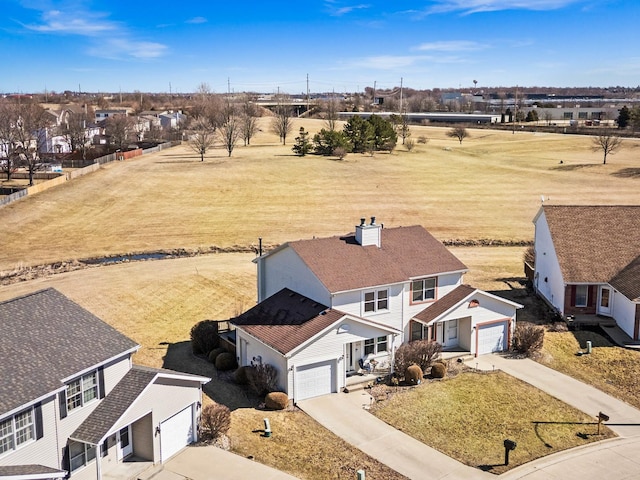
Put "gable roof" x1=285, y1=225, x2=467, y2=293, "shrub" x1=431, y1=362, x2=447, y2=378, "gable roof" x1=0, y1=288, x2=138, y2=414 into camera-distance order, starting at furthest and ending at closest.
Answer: "gable roof" x1=285, y1=225, x2=467, y2=293 < "shrub" x1=431, y1=362, x2=447, y2=378 < "gable roof" x1=0, y1=288, x2=138, y2=414

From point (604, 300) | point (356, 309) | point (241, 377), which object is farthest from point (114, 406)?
point (604, 300)

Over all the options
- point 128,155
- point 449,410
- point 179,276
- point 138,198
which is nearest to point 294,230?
point 179,276

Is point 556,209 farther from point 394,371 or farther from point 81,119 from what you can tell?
point 81,119

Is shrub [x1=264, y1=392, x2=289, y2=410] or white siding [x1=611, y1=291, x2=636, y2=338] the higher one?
white siding [x1=611, y1=291, x2=636, y2=338]

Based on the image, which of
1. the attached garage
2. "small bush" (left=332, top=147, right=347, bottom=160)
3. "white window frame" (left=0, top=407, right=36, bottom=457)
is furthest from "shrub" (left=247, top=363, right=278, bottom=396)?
"small bush" (left=332, top=147, right=347, bottom=160)

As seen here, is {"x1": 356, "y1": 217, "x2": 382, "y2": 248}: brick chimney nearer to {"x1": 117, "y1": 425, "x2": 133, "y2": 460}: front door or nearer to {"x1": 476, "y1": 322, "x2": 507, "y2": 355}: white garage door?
{"x1": 476, "y1": 322, "x2": 507, "y2": 355}: white garage door
